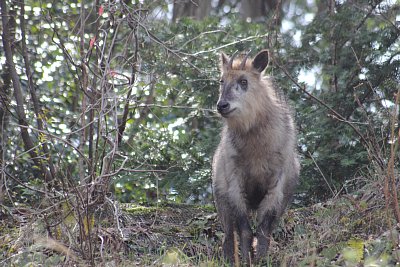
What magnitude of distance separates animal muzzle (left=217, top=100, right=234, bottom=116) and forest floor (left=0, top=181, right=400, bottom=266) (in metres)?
1.15

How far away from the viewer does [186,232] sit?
26.1 ft

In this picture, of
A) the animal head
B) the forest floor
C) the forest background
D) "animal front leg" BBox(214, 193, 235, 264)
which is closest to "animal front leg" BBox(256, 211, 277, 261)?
the forest floor

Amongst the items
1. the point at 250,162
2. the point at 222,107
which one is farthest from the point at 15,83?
the point at 250,162

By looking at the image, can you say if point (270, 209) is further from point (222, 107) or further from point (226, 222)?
point (222, 107)

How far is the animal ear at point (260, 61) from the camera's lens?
305 inches

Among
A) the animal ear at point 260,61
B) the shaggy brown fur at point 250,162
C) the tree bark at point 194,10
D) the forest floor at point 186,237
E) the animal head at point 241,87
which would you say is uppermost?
the tree bark at point 194,10

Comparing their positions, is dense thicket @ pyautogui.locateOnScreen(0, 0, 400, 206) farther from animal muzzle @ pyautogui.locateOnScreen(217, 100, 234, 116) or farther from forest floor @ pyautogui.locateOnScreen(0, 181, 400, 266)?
animal muzzle @ pyautogui.locateOnScreen(217, 100, 234, 116)

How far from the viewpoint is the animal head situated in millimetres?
7344

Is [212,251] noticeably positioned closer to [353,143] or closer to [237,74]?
[237,74]

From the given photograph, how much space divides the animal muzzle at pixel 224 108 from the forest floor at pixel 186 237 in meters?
1.15

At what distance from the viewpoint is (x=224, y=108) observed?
724 centimetres

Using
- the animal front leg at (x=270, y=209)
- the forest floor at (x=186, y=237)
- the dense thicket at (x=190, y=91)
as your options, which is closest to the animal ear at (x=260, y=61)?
the dense thicket at (x=190, y=91)

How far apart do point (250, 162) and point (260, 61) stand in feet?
3.70

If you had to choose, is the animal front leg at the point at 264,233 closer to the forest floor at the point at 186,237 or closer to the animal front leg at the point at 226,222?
the forest floor at the point at 186,237
